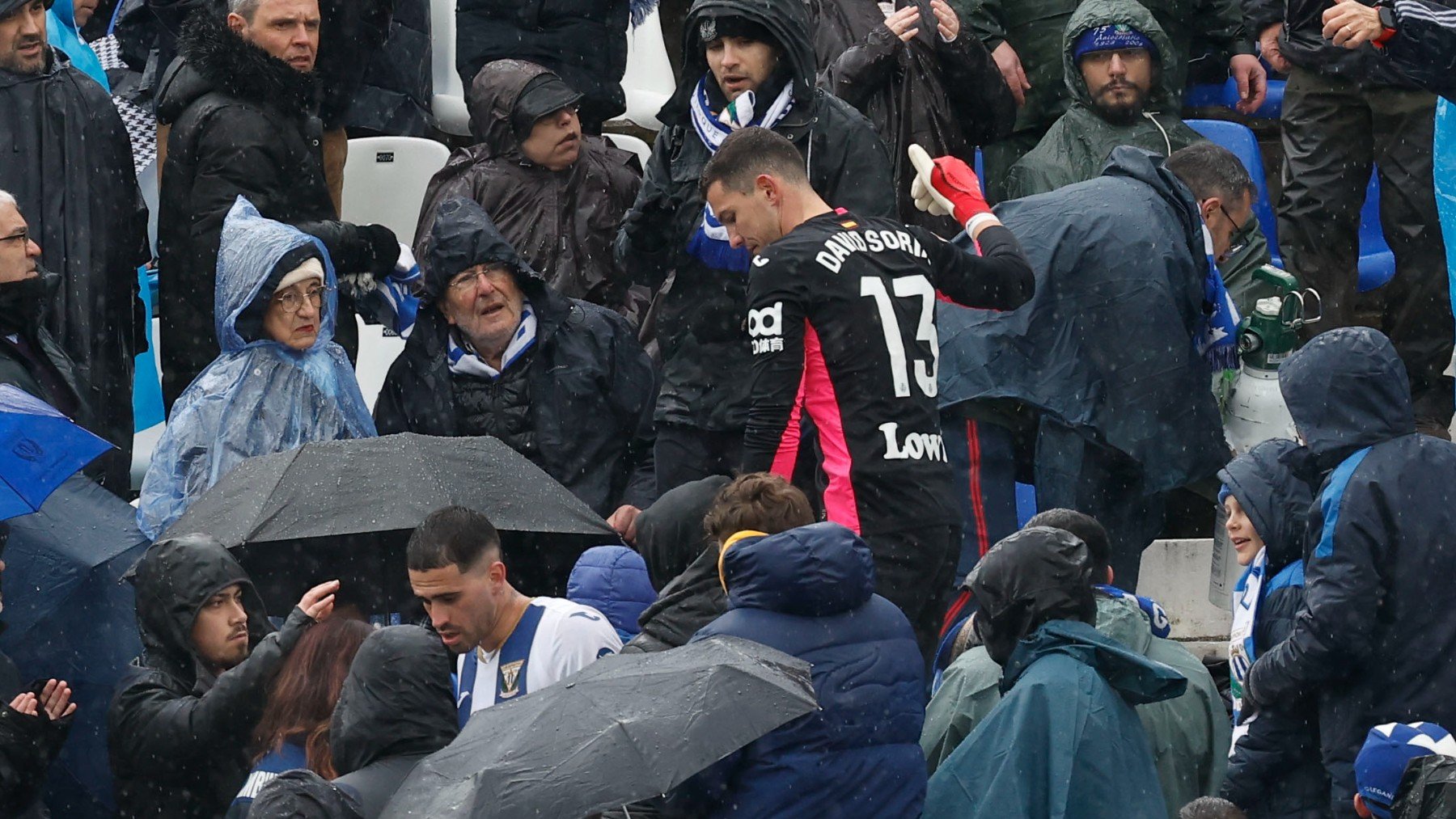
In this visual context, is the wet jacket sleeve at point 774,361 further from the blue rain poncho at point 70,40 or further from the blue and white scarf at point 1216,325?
the blue rain poncho at point 70,40

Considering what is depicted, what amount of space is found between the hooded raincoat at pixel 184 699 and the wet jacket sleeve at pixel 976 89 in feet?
14.0

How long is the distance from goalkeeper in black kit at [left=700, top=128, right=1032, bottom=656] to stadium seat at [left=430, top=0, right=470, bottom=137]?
4742mm

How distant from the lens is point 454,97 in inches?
480

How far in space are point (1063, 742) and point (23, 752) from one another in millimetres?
2899

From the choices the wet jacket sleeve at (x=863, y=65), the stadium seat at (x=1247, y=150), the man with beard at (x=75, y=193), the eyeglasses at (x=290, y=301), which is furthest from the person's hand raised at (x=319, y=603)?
the stadium seat at (x=1247, y=150)

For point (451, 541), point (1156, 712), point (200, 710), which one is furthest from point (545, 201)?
point (1156, 712)

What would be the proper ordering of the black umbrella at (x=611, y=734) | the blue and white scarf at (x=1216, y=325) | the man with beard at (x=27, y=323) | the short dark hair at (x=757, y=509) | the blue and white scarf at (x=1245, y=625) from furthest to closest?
the blue and white scarf at (x=1216, y=325), the man with beard at (x=27, y=323), the blue and white scarf at (x=1245, y=625), the short dark hair at (x=757, y=509), the black umbrella at (x=611, y=734)

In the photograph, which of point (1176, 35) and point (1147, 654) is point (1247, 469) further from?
point (1176, 35)

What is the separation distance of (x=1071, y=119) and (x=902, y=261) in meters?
3.11

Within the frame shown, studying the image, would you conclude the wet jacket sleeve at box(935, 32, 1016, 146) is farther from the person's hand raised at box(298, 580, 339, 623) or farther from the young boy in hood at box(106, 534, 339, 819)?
the person's hand raised at box(298, 580, 339, 623)

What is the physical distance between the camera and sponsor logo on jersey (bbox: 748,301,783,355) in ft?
24.3

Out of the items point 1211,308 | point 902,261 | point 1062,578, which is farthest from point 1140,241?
point 1062,578

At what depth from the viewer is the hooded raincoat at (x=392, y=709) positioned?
5.76m

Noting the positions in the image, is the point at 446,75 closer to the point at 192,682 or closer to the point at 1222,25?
the point at 1222,25
